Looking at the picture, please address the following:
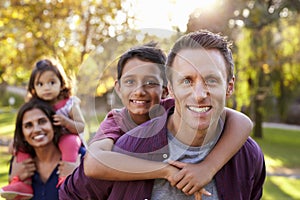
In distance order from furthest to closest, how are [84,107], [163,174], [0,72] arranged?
1. [0,72]
2. [84,107]
3. [163,174]

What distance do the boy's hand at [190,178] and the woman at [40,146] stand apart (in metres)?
1.48

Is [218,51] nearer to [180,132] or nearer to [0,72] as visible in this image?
[180,132]

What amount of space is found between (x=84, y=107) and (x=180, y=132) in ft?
1.46

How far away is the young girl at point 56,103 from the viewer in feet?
10.2

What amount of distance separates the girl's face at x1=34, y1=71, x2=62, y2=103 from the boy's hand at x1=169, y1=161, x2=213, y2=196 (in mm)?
1855

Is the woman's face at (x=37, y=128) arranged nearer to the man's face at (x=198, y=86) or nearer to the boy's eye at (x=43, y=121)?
the boy's eye at (x=43, y=121)

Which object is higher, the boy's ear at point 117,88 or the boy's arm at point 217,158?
the boy's ear at point 117,88

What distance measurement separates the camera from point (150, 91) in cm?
185

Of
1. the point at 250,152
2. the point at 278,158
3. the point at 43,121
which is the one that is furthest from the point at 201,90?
the point at 278,158

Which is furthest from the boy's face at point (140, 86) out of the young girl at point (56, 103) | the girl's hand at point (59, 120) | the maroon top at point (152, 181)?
the girl's hand at point (59, 120)

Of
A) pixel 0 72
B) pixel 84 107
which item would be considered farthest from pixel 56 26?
pixel 84 107

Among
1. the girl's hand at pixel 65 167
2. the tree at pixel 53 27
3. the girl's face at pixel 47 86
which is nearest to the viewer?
the girl's hand at pixel 65 167

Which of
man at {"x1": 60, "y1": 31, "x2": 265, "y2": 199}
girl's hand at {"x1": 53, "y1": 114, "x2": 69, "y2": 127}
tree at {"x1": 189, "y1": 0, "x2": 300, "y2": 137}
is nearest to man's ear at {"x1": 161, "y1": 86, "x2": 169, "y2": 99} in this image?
man at {"x1": 60, "y1": 31, "x2": 265, "y2": 199}

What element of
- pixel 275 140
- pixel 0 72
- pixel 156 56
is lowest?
pixel 275 140
